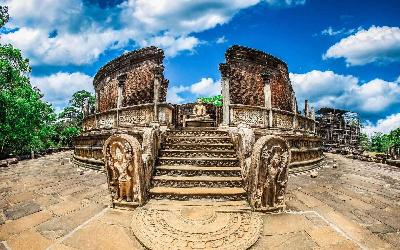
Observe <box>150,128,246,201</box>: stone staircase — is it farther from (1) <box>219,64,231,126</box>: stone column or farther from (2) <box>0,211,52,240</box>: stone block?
(1) <box>219,64,231,126</box>: stone column

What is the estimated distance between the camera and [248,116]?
33.6 feet

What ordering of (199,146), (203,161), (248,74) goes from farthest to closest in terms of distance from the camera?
(248,74) → (199,146) → (203,161)

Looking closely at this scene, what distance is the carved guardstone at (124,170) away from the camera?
4.73 m

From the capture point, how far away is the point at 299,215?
14.5ft

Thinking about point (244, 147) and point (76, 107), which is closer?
point (244, 147)

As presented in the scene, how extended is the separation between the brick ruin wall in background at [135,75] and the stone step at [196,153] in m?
6.01

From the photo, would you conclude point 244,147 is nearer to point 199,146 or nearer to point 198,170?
point 198,170

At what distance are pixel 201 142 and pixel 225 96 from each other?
3.76 metres

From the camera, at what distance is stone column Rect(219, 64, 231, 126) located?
1006 cm

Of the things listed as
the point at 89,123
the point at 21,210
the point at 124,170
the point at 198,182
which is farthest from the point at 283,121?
the point at 89,123

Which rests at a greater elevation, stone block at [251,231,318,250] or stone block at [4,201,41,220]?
stone block at [4,201,41,220]

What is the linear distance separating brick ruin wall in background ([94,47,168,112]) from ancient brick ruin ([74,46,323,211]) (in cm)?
6

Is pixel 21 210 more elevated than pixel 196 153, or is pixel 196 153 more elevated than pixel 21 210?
pixel 196 153

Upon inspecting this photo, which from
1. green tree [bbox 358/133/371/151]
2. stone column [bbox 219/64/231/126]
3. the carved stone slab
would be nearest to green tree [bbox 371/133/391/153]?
green tree [bbox 358/133/371/151]
